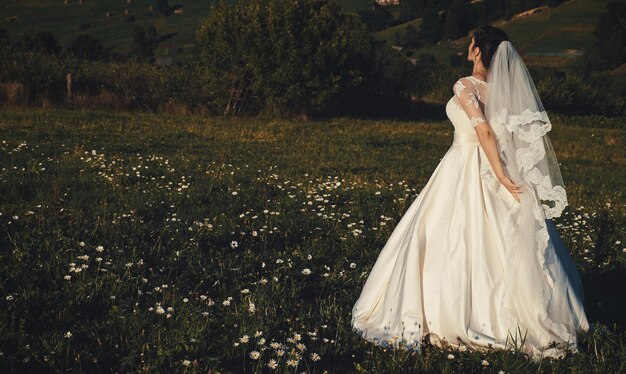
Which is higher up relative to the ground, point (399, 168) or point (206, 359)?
point (206, 359)

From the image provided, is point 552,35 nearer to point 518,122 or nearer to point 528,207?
point 518,122

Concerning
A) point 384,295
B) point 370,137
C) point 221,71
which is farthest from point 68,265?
point 221,71

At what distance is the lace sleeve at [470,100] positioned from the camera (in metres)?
5.74

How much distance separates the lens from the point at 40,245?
7164mm

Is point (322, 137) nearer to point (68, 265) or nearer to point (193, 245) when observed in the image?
point (193, 245)

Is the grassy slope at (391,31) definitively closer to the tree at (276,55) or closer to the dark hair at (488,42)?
the tree at (276,55)

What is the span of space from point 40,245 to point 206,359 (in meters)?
3.45

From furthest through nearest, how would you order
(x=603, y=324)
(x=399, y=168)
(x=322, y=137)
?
(x=322, y=137) → (x=399, y=168) → (x=603, y=324)

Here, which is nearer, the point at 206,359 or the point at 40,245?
the point at 206,359

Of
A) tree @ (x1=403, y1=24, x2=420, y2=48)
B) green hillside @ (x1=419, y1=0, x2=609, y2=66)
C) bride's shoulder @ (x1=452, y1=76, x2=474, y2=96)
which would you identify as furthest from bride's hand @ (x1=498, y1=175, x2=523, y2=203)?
tree @ (x1=403, y1=24, x2=420, y2=48)

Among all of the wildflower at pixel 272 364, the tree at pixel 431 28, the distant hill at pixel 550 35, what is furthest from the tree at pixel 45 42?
the wildflower at pixel 272 364

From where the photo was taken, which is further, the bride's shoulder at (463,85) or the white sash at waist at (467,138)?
the white sash at waist at (467,138)

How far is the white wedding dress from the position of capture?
5.43 m

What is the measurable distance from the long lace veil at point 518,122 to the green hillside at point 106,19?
347 ft
